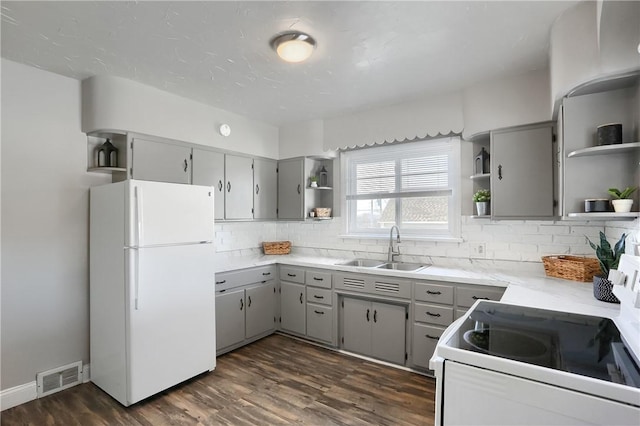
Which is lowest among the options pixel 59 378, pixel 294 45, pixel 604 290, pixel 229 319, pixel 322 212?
pixel 59 378

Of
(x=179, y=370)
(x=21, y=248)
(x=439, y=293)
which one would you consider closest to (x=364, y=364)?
(x=439, y=293)

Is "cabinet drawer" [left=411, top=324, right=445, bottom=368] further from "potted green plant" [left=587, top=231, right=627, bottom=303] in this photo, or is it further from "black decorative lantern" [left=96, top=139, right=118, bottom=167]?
"black decorative lantern" [left=96, top=139, right=118, bottom=167]

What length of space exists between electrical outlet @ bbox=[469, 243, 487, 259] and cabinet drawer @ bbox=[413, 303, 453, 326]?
732 mm

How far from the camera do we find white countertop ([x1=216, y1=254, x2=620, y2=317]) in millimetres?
1816

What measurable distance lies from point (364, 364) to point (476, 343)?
77.4 inches

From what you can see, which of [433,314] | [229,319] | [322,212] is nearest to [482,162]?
[433,314]

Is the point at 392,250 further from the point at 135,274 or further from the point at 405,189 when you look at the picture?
the point at 135,274

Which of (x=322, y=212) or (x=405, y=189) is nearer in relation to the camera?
(x=405, y=189)

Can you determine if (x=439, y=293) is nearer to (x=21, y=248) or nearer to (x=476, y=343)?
(x=476, y=343)

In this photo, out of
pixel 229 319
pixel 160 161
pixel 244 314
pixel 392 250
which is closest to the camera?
pixel 160 161

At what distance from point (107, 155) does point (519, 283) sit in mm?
3567

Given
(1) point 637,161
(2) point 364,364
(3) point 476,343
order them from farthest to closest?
(2) point 364,364, (1) point 637,161, (3) point 476,343

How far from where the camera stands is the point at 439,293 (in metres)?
2.76

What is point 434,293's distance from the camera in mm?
2783
